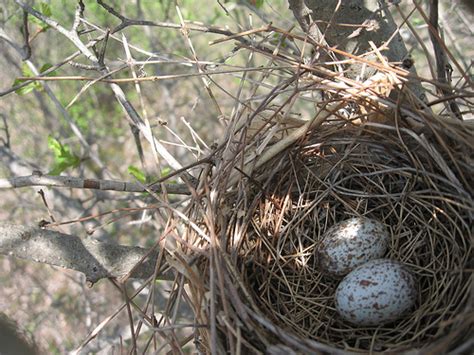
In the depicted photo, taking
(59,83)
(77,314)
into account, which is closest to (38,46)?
(59,83)

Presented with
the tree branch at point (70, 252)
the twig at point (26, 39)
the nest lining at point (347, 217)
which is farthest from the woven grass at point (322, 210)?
the twig at point (26, 39)

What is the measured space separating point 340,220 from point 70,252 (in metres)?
0.77

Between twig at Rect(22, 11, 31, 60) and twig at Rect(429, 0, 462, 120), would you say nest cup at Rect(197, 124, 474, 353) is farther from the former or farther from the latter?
twig at Rect(22, 11, 31, 60)

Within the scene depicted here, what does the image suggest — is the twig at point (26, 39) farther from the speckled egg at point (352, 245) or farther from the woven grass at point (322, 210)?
the speckled egg at point (352, 245)

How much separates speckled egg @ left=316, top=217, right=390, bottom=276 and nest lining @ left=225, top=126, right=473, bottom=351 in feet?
0.17

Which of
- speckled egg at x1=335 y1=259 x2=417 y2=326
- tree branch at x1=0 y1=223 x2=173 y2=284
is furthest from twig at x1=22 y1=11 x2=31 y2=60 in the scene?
speckled egg at x1=335 y1=259 x2=417 y2=326

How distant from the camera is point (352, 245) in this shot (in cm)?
167

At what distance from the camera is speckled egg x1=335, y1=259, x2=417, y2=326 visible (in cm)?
151

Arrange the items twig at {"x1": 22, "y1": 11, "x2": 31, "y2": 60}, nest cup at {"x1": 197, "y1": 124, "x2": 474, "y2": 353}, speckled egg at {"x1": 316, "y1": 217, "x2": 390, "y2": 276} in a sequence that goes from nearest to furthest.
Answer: nest cup at {"x1": 197, "y1": 124, "x2": 474, "y2": 353}
speckled egg at {"x1": 316, "y1": 217, "x2": 390, "y2": 276}
twig at {"x1": 22, "y1": 11, "x2": 31, "y2": 60}

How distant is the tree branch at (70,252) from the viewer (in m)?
1.45

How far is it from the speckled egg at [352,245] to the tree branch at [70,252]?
0.50 metres

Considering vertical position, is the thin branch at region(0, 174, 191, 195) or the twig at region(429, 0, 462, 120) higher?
the twig at region(429, 0, 462, 120)

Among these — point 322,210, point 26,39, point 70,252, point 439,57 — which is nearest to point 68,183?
point 70,252

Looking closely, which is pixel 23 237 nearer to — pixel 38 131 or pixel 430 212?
pixel 430 212
